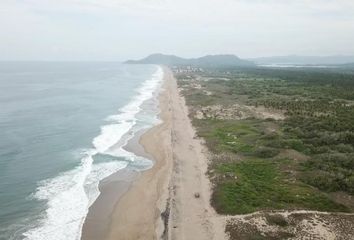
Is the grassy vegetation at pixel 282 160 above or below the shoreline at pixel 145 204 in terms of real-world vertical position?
above

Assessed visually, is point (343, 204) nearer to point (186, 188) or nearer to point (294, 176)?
point (294, 176)

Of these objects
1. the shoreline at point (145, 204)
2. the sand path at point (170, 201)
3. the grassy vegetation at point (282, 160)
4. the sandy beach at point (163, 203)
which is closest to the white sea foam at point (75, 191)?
the sandy beach at point (163, 203)

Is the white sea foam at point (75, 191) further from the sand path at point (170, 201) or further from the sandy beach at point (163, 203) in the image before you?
the sand path at point (170, 201)

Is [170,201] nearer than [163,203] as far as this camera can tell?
Yes

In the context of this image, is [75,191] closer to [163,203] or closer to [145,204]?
[145,204]

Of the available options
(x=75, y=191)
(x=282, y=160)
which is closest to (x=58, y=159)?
(x=75, y=191)

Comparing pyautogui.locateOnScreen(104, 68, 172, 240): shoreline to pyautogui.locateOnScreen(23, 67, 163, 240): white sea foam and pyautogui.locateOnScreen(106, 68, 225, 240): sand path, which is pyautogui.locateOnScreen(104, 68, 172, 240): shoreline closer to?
pyautogui.locateOnScreen(106, 68, 225, 240): sand path
